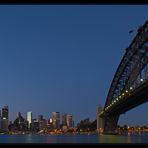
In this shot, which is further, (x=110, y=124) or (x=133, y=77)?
(x=110, y=124)

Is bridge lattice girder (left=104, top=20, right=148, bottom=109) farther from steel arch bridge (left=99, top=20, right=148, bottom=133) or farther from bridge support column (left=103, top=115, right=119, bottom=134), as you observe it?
bridge support column (left=103, top=115, right=119, bottom=134)

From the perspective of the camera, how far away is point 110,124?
10056 cm

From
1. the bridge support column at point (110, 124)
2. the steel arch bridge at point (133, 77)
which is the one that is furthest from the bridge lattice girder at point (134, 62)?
the bridge support column at point (110, 124)

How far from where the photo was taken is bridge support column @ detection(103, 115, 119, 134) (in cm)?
9519

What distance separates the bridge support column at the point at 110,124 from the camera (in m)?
95.2

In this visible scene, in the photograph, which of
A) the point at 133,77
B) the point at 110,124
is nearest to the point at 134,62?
the point at 133,77

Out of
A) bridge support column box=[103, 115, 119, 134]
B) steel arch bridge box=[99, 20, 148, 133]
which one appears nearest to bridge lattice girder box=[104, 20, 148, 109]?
steel arch bridge box=[99, 20, 148, 133]

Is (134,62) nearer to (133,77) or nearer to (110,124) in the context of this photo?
(133,77)

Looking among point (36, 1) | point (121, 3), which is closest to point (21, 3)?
point (36, 1)

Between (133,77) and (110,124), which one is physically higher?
(133,77)

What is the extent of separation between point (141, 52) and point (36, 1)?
5539 cm

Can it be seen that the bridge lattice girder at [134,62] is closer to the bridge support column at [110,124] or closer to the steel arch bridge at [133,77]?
the steel arch bridge at [133,77]

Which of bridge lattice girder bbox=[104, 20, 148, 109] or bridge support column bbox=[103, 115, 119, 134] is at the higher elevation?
bridge lattice girder bbox=[104, 20, 148, 109]

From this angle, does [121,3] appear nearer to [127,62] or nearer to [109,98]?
[127,62]
